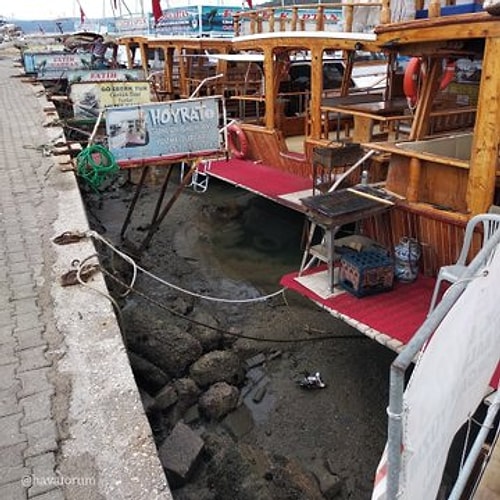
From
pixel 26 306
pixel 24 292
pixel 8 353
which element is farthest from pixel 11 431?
pixel 24 292

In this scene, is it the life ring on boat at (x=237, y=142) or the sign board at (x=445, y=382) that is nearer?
the sign board at (x=445, y=382)

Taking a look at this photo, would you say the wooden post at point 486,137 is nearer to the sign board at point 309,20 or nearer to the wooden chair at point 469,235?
the wooden chair at point 469,235

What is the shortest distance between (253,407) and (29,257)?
9.80 feet

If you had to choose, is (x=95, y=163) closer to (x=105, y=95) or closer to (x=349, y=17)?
(x=105, y=95)

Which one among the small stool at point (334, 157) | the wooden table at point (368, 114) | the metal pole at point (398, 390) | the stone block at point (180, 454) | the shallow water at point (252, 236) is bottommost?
the shallow water at point (252, 236)

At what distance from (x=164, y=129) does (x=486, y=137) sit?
4.70m

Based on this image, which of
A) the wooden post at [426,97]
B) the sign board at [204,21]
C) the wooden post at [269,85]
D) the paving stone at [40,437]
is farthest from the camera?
the sign board at [204,21]

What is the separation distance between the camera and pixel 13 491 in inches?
112

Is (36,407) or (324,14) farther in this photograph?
(324,14)

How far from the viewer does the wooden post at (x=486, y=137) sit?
5199 millimetres

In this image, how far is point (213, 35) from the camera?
63.6ft

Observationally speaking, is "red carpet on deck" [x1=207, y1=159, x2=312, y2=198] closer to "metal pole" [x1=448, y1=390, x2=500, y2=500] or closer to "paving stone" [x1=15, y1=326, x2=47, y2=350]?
"paving stone" [x1=15, y1=326, x2=47, y2=350]

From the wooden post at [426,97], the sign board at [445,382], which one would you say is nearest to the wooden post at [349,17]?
the wooden post at [426,97]

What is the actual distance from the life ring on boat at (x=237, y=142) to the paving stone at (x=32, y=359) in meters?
8.27
